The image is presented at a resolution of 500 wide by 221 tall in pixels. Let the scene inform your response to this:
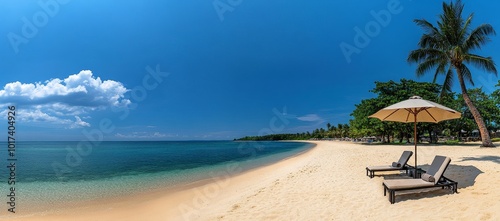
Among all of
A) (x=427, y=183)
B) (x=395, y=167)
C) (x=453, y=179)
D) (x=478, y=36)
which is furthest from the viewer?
(x=478, y=36)

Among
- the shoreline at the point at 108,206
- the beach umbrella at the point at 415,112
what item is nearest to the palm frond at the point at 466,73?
the beach umbrella at the point at 415,112

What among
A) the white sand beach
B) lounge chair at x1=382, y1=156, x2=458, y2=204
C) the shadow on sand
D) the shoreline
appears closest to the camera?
the white sand beach

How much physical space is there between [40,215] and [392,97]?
32290 millimetres

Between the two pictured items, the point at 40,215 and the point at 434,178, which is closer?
the point at 434,178

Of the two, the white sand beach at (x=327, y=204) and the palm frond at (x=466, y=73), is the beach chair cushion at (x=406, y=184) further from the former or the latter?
the palm frond at (x=466, y=73)

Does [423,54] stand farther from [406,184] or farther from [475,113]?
[406,184]

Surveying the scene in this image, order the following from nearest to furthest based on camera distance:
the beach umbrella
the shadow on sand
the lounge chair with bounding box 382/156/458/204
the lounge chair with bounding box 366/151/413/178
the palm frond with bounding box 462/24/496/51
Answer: the lounge chair with bounding box 382/156/458/204 → the shadow on sand → the beach umbrella → the lounge chair with bounding box 366/151/413/178 → the palm frond with bounding box 462/24/496/51

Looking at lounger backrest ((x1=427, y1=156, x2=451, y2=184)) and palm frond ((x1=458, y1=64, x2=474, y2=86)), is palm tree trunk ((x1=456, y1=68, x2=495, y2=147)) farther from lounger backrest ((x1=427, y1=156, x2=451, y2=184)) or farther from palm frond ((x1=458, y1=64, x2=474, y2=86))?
lounger backrest ((x1=427, y1=156, x2=451, y2=184))

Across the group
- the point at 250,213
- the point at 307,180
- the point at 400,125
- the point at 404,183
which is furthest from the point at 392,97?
the point at 250,213

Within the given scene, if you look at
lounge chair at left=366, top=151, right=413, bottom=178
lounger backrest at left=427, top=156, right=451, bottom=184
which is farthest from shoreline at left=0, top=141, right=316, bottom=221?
lounger backrest at left=427, top=156, right=451, bottom=184

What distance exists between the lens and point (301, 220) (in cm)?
507

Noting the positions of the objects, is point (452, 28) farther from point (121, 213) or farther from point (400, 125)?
point (121, 213)

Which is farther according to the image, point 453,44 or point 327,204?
point 453,44

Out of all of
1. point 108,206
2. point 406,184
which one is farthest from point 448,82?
point 108,206
